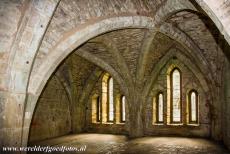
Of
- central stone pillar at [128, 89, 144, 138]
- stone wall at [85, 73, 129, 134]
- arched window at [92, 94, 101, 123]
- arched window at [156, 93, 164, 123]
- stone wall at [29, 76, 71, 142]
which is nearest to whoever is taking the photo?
stone wall at [29, 76, 71, 142]

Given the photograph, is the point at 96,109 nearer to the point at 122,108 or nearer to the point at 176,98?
the point at 122,108

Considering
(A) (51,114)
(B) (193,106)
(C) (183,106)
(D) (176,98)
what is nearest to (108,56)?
(D) (176,98)

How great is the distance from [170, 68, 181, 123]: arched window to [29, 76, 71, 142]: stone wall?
17.1ft

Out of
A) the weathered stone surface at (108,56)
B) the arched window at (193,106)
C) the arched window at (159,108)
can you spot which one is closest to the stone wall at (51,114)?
the weathered stone surface at (108,56)

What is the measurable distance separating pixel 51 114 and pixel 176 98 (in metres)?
5.70

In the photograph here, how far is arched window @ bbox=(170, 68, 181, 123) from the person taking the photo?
11883 millimetres

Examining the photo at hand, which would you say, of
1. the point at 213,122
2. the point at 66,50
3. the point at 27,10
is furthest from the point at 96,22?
the point at 213,122

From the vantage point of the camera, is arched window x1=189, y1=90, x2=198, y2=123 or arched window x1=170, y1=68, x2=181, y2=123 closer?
arched window x1=189, y1=90, x2=198, y2=123

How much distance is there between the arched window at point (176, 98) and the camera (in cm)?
1188

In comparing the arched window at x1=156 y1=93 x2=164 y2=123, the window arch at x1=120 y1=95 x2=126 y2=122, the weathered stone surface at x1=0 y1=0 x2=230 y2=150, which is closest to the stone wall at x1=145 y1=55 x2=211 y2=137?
the weathered stone surface at x1=0 y1=0 x2=230 y2=150

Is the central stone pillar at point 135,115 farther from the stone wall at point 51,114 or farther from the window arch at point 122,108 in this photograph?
the stone wall at point 51,114

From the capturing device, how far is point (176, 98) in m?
12.0

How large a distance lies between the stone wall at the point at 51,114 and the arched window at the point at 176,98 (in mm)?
5207

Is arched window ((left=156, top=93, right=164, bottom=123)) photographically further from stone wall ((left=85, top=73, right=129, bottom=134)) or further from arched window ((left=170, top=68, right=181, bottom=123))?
stone wall ((left=85, top=73, right=129, bottom=134))
